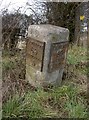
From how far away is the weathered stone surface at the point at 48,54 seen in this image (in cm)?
336

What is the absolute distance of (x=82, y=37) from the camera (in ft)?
22.0

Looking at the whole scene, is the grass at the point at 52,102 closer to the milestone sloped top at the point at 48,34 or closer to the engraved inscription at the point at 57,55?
the engraved inscription at the point at 57,55

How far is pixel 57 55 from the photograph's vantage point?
3.51 m

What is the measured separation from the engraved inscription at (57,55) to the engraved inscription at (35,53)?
147mm

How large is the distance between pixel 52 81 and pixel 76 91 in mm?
411

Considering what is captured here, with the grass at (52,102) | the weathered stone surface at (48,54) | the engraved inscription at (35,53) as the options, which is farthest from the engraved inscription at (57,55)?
the grass at (52,102)

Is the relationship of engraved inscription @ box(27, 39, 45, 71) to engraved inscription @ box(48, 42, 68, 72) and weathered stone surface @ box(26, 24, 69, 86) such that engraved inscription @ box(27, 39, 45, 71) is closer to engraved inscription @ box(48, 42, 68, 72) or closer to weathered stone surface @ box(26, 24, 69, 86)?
weathered stone surface @ box(26, 24, 69, 86)

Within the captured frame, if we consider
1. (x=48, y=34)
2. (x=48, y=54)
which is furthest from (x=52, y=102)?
(x=48, y=34)

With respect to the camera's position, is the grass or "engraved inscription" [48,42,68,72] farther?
"engraved inscription" [48,42,68,72]

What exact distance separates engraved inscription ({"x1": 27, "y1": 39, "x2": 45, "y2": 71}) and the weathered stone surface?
15 millimetres

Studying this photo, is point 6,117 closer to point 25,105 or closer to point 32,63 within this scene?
point 25,105

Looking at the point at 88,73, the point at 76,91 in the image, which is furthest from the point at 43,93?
the point at 88,73

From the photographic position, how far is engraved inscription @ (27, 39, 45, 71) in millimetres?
3411

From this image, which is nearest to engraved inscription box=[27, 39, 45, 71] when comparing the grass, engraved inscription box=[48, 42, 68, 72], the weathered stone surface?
the weathered stone surface
